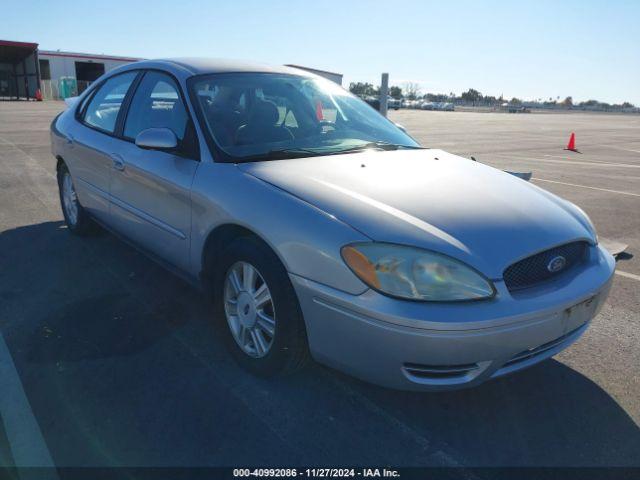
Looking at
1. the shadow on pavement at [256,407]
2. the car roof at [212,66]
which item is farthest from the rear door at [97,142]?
the shadow on pavement at [256,407]

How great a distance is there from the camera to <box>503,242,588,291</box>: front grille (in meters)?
2.24

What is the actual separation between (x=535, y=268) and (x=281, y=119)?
1802mm

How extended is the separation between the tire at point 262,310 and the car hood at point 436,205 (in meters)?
0.35

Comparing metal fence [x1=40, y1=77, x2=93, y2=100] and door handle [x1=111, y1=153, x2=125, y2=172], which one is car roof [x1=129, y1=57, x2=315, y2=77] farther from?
metal fence [x1=40, y1=77, x2=93, y2=100]

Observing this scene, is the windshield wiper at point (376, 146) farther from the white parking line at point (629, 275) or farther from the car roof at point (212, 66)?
the white parking line at point (629, 275)

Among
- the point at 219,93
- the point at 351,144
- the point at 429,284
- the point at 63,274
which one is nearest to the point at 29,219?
the point at 63,274

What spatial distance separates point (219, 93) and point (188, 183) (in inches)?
27.8

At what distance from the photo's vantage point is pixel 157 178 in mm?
3248

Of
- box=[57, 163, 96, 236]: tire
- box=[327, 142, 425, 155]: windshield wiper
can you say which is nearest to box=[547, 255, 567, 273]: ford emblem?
box=[327, 142, 425, 155]: windshield wiper

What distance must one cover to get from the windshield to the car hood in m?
0.23

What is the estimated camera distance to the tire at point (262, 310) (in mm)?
2406

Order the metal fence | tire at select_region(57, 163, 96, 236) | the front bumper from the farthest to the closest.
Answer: the metal fence, tire at select_region(57, 163, 96, 236), the front bumper

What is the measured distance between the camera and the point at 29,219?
560cm

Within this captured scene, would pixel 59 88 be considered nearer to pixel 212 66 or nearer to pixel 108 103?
pixel 108 103
